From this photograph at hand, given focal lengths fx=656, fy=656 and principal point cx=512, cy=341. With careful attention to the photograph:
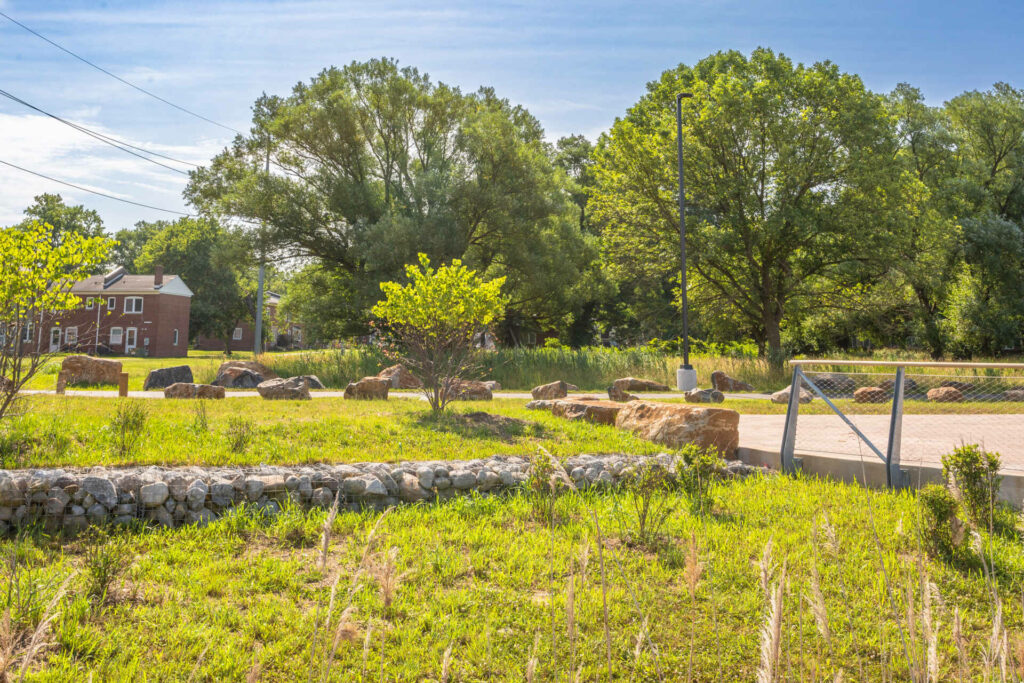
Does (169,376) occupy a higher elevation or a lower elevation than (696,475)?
lower

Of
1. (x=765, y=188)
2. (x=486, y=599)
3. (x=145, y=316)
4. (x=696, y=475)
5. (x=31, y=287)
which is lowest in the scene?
(x=486, y=599)

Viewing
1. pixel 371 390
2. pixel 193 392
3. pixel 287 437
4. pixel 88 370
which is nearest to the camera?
pixel 287 437

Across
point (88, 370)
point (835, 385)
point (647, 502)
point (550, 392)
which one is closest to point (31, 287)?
point (647, 502)

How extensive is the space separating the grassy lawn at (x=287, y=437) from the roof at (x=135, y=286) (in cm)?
4521

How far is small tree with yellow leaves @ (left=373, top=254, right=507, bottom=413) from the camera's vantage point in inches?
374

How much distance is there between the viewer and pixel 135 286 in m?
50.6

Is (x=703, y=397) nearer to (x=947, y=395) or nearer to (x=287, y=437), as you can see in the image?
(x=947, y=395)

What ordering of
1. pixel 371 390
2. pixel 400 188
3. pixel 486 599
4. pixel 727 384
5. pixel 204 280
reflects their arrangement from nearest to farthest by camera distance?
pixel 486 599 < pixel 371 390 < pixel 727 384 < pixel 400 188 < pixel 204 280

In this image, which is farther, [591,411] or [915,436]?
[591,411]

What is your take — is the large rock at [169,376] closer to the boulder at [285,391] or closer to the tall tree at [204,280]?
the boulder at [285,391]

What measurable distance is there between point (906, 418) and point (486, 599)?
828 cm

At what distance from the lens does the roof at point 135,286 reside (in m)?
50.0

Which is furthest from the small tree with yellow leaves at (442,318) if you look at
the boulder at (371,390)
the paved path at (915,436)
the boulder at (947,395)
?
the boulder at (947,395)

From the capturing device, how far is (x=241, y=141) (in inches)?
1251
